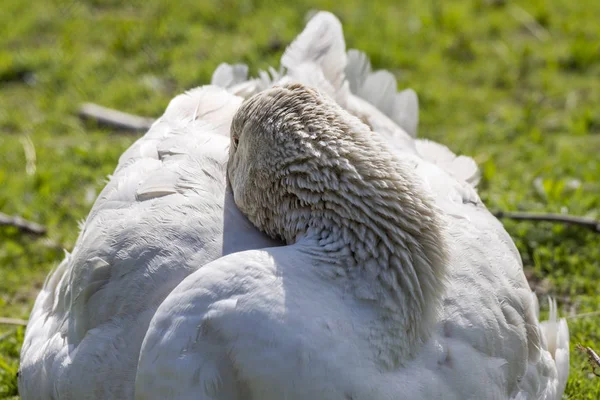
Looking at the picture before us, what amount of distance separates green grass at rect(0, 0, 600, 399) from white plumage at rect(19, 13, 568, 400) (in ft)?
3.59

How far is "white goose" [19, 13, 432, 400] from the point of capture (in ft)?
10.8

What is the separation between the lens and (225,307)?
2904 millimetres

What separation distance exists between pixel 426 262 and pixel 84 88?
4.91 metres

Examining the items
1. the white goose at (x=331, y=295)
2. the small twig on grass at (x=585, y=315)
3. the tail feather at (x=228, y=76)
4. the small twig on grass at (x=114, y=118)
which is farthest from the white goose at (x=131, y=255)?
the small twig on grass at (x=114, y=118)

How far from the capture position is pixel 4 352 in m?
4.65

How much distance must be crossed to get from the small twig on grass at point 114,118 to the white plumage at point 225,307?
224cm

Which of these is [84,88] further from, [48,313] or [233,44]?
[48,313]

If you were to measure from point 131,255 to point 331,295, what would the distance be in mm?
885

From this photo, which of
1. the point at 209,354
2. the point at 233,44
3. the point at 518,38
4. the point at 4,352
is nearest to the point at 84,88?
the point at 233,44

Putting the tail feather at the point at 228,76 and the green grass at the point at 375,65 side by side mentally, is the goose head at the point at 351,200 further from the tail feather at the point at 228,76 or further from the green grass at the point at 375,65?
the green grass at the point at 375,65

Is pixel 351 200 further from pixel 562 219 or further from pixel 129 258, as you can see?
pixel 562 219

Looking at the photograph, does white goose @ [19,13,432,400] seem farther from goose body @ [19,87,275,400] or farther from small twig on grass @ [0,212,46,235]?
small twig on grass @ [0,212,46,235]

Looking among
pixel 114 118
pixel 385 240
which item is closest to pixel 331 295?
pixel 385 240

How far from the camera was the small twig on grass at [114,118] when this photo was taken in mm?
6734
